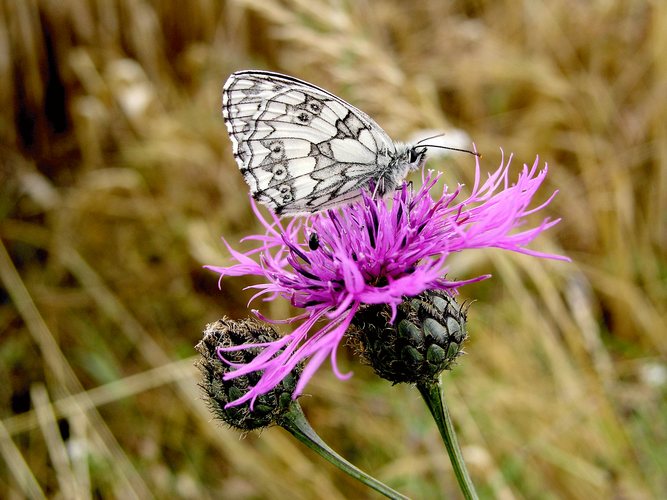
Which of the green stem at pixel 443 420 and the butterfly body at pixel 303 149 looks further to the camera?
the butterfly body at pixel 303 149

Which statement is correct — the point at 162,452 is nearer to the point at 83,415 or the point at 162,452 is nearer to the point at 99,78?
the point at 83,415

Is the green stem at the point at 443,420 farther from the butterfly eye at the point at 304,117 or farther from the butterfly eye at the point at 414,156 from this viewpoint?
the butterfly eye at the point at 304,117

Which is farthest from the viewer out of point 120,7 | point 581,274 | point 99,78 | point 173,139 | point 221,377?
point 120,7

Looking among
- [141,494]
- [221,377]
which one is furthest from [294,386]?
[141,494]

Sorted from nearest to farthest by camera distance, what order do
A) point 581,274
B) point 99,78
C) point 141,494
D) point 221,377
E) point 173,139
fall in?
point 221,377 → point 141,494 → point 581,274 → point 173,139 → point 99,78

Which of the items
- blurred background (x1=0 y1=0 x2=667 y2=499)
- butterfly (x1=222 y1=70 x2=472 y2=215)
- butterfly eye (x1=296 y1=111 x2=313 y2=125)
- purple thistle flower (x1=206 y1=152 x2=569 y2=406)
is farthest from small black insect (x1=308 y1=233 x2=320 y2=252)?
blurred background (x1=0 y1=0 x2=667 y2=499)

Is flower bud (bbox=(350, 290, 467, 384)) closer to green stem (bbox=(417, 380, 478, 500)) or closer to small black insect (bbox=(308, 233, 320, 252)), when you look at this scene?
green stem (bbox=(417, 380, 478, 500))

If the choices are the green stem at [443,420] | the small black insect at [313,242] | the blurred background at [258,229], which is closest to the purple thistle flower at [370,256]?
the small black insect at [313,242]
